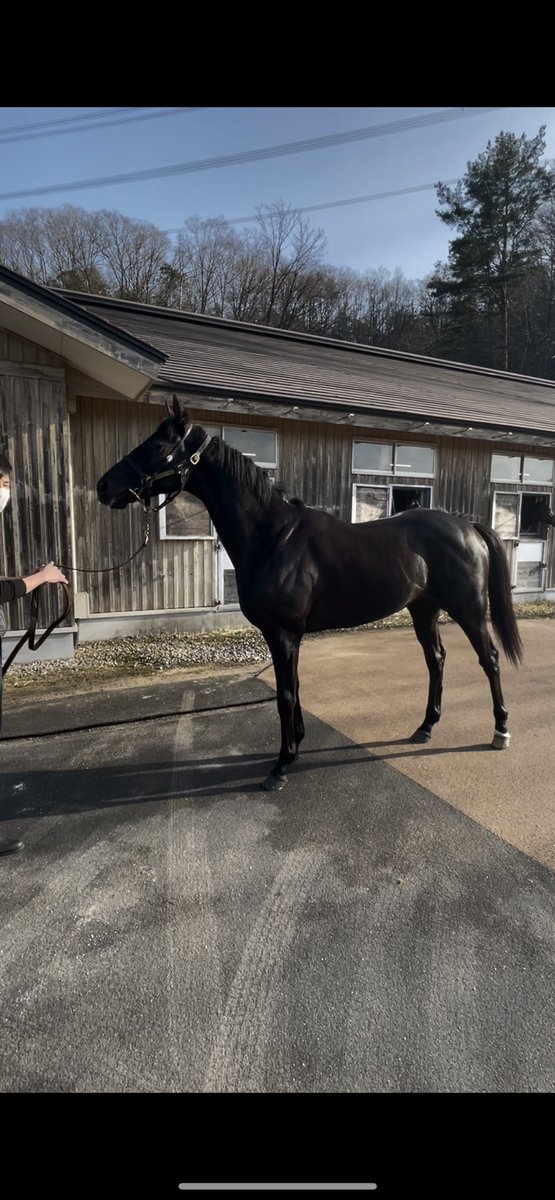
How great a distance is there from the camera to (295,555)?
Answer: 314 cm

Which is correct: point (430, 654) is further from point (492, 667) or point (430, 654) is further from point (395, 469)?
point (395, 469)

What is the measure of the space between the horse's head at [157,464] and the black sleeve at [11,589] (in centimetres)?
74

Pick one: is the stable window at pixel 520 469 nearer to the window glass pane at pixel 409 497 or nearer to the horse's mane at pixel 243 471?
the window glass pane at pixel 409 497

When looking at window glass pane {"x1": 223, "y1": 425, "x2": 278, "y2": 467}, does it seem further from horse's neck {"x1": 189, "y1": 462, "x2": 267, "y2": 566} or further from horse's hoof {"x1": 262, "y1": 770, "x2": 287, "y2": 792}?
horse's hoof {"x1": 262, "y1": 770, "x2": 287, "y2": 792}

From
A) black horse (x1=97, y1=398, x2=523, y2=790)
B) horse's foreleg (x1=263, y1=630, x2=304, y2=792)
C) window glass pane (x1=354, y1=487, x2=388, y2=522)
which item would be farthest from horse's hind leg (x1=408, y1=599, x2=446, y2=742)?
window glass pane (x1=354, y1=487, x2=388, y2=522)

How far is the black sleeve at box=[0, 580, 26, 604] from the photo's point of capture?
7.89 ft

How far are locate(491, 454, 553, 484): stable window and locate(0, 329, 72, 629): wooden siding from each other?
7.45m

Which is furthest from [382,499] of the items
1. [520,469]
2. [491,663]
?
[491,663]

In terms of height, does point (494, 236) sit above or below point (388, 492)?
above

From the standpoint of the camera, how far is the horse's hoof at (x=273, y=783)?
299 centimetres

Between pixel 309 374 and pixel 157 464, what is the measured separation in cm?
663

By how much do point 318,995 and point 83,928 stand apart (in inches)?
35.2
